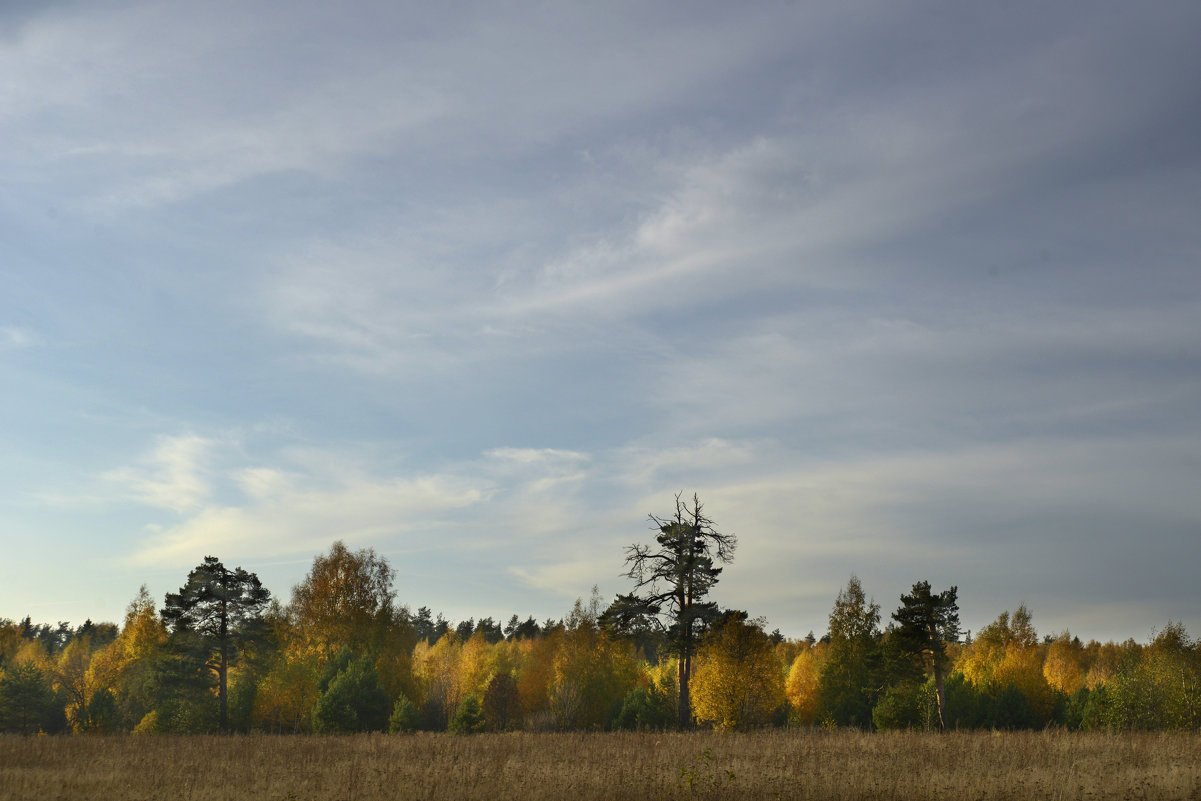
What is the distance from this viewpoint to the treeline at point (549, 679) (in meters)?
39.6

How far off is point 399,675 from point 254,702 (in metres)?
8.51

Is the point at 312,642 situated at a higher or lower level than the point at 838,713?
higher

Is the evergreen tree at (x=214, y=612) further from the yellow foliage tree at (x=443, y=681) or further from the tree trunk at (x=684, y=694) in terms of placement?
the tree trunk at (x=684, y=694)

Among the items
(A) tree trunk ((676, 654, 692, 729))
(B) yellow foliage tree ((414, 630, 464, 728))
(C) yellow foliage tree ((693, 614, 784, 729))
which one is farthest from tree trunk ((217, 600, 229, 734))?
(C) yellow foliage tree ((693, 614, 784, 729))

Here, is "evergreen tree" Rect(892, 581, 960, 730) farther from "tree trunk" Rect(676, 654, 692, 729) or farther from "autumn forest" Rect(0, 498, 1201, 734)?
"tree trunk" Rect(676, 654, 692, 729)

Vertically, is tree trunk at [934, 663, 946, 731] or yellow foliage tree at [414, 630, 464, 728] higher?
tree trunk at [934, 663, 946, 731]

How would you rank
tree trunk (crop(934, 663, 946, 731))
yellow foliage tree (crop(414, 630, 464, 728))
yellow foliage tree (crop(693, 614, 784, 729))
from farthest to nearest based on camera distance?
yellow foliage tree (crop(414, 630, 464, 728))
tree trunk (crop(934, 663, 946, 731))
yellow foliage tree (crop(693, 614, 784, 729))

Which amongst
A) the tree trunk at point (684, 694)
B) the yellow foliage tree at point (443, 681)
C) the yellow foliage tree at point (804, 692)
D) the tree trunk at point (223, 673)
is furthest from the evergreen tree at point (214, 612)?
the yellow foliage tree at point (804, 692)

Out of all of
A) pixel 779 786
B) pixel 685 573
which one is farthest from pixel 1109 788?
→ pixel 685 573

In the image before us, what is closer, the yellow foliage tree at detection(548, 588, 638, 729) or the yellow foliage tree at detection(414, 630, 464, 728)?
the yellow foliage tree at detection(548, 588, 638, 729)

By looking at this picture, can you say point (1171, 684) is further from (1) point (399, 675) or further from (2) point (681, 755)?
(1) point (399, 675)

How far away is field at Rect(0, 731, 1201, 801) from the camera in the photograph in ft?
62.8

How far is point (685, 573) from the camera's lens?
43.2m

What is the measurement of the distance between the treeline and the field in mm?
9163
